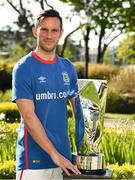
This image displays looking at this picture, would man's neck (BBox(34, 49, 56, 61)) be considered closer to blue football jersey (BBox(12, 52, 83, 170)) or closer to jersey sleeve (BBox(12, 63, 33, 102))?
blue football jersey (BBox(12, 52, 83, 170))

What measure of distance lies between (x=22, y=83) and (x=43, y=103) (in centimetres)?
16

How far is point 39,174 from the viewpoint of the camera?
9.25 feet

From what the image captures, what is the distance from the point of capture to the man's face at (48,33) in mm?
2754

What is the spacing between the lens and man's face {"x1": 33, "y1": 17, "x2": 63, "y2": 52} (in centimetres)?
275

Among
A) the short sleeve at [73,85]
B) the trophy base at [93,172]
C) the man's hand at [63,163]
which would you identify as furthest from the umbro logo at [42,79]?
the trophy base at [93,172]

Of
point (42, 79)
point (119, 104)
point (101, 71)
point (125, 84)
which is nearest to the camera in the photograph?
point (42, 79)

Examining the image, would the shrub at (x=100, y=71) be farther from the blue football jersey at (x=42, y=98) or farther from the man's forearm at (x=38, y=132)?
the man's forearm at (x=38, y=132)

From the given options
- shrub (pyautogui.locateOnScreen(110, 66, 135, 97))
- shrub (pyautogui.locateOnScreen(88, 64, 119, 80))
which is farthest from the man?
shrub (pyautogui.locateOnScreen(88, 64, 119, 80))

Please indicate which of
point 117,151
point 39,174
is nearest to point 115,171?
point 117,151

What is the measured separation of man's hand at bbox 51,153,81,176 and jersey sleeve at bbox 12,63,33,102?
0.34 meters

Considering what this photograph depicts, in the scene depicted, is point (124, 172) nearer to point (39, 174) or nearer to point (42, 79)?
point (39, 174)

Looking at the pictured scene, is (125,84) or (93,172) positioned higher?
(93,172)

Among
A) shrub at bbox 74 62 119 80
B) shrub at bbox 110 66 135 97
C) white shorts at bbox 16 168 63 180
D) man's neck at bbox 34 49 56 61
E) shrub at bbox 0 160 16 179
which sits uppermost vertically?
Result: man's neck at bbox 34 49 56 61

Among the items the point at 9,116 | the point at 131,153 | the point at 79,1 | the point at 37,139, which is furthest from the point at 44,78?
the point at 79,1
